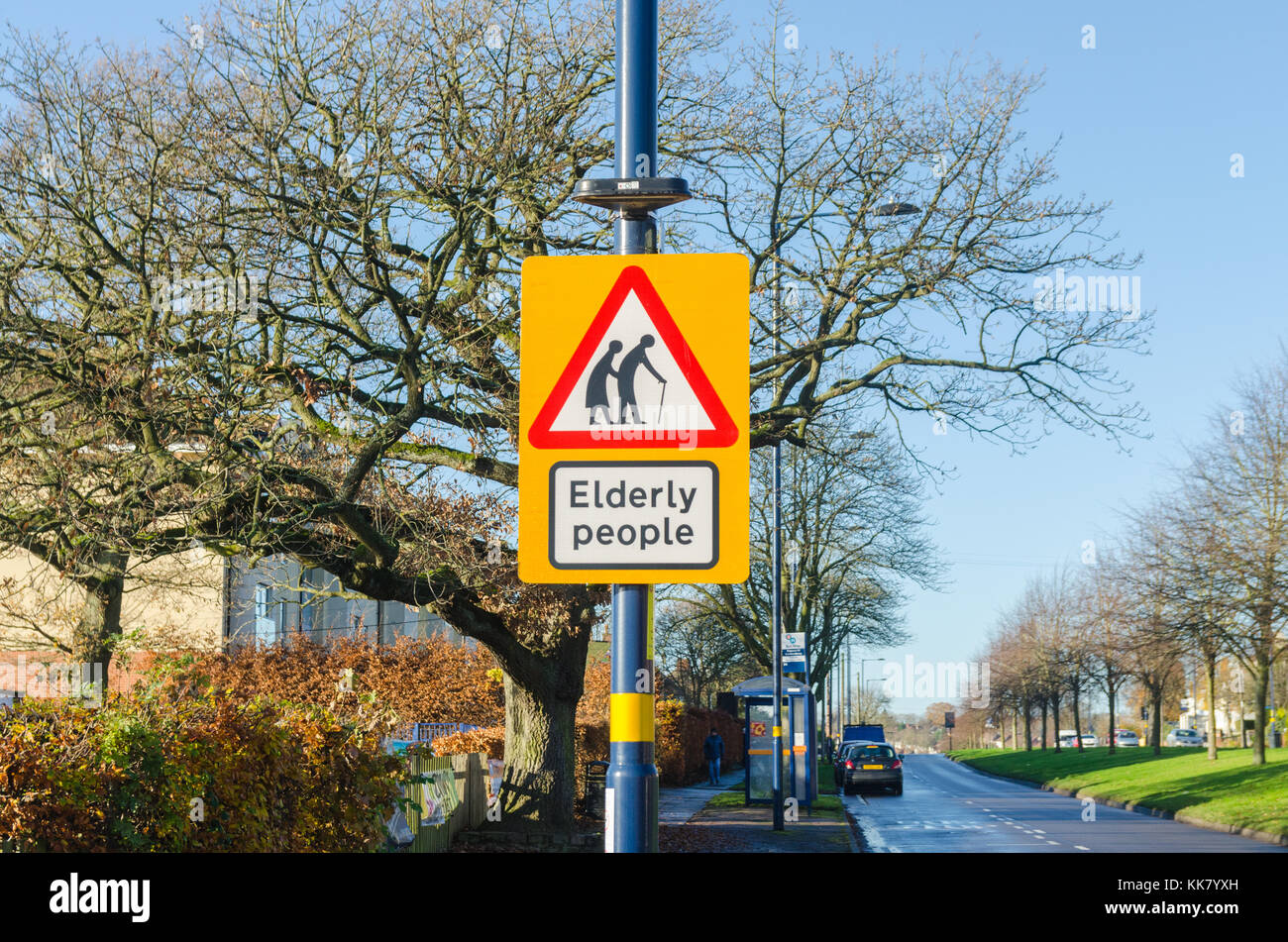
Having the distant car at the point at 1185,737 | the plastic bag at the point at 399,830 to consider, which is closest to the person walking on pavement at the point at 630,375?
the plastic bag at the point at 399,830

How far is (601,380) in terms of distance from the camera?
417 centimetres

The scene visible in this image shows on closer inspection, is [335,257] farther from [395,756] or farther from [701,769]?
[701,769]

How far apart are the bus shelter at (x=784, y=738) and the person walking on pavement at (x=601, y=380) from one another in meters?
24.9

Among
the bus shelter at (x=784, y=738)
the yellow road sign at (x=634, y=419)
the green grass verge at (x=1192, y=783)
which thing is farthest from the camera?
the bus shelter at (x=784, y=738)

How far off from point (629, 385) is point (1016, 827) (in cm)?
2419

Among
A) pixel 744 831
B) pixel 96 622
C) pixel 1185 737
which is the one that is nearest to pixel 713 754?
pixel 744 831

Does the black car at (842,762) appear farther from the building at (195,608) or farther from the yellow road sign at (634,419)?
the yellow road sign at (634,419)

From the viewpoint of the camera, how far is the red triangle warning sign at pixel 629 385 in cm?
411

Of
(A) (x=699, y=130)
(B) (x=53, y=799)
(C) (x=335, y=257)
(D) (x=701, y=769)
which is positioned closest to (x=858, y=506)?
(D) (x=701, y=769)

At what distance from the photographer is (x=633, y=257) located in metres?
4.21

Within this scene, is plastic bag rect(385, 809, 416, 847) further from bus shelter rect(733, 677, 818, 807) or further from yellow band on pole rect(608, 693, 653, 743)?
bus shelter rect(733, 677, 818, 807)

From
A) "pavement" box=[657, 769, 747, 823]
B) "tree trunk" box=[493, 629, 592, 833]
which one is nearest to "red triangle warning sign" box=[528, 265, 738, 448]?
"tree trunk" box=[493, 629, 592, 833]

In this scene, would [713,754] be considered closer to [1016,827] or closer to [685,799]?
[685,799]
